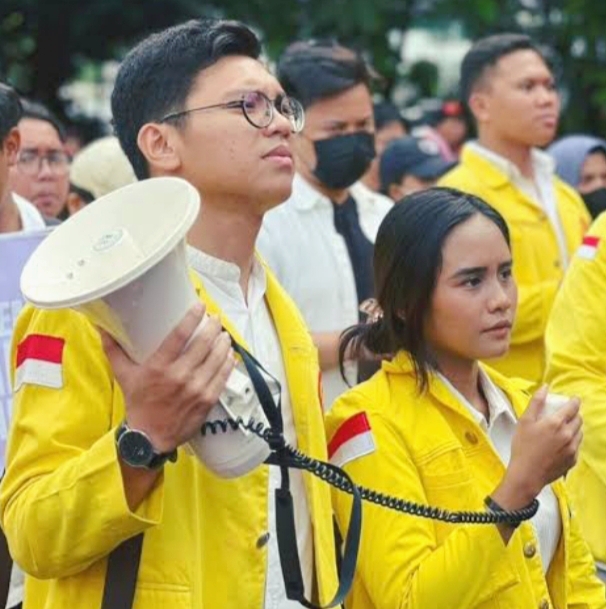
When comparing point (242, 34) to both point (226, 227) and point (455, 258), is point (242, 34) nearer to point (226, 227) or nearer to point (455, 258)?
point (226, 227)

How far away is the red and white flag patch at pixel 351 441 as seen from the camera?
369 cm

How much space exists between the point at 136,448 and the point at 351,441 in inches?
36.6

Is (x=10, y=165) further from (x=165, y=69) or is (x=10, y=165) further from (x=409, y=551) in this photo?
(x=409, y=551)

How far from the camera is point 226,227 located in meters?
3.46

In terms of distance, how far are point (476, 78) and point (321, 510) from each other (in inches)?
176

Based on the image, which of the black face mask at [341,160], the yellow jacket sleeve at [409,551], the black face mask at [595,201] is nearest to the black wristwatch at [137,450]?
the yellow jacket sleeve at [409,551]

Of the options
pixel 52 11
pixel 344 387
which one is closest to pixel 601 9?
pixel 52 11

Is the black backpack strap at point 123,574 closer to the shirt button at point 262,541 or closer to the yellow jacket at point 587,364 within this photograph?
the shirt button at point 262,541

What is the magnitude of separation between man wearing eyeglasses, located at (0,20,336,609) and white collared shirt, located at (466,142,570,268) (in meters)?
3.42

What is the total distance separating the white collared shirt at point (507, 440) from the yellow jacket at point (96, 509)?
0.80 metres

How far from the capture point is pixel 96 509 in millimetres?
2928

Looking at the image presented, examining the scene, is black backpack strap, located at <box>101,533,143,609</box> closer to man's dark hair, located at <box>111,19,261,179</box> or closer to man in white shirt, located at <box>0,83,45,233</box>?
man's dark hair, located at <box>111,19,261,179</box>

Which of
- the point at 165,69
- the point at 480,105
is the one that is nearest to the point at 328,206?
the point at 480,105

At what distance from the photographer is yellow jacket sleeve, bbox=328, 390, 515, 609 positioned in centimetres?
351
